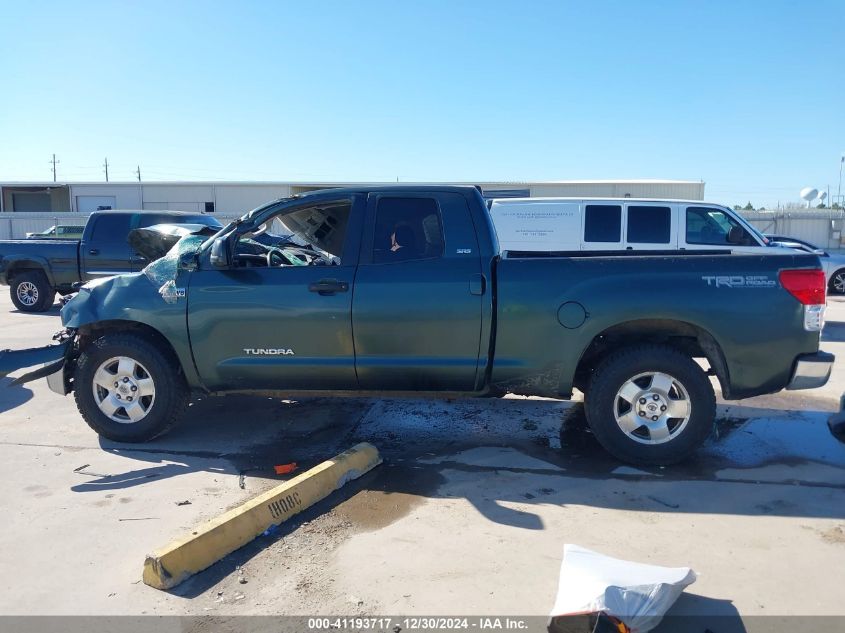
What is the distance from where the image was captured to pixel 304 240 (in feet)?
19.5

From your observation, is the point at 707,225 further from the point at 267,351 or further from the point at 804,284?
the point at 267,351

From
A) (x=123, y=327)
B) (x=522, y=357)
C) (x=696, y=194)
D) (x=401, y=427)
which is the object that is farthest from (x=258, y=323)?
(x=696, y=194)

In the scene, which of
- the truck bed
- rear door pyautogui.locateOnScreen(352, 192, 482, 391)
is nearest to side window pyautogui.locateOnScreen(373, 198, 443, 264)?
rear door pyautogui.locateOnScreen(352, 192, 482, 391)

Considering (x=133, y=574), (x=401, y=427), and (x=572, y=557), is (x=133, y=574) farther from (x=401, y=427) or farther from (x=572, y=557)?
(x=401, y=427)

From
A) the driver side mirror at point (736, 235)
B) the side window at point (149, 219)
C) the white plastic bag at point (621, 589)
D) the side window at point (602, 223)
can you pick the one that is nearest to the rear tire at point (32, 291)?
the side window at point (149, 219)

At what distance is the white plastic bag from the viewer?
2.72 m

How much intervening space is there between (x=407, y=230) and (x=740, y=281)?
7.86ft

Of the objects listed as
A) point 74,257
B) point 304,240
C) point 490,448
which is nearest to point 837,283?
point 490,448

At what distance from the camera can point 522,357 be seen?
470 cm

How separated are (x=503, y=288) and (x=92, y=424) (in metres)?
3.45

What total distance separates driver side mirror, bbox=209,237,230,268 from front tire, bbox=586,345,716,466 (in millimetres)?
2895

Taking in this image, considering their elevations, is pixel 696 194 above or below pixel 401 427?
above

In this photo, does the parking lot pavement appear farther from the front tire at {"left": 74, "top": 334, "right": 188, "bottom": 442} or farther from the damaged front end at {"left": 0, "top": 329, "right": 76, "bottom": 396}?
the damaged front end at {"left": 0, "top": 329, "right": 76, "bottom": 396}

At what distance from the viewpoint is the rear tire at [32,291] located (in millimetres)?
13281
